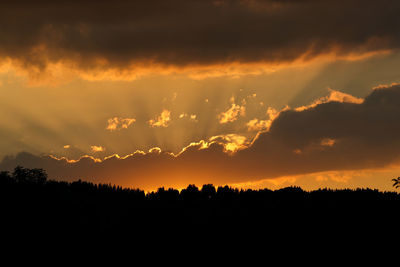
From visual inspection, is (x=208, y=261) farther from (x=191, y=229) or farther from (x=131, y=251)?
(x=131, y=251)

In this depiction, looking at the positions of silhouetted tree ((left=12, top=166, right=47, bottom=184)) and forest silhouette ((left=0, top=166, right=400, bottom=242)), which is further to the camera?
silhouetted tree ((left=12, top=166, right=47, bottom=184))

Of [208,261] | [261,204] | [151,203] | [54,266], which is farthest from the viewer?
[261,204]

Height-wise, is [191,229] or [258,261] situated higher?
[191,229]

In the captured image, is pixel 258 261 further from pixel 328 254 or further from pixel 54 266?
pixel 54 266

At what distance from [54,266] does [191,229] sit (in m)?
29.4

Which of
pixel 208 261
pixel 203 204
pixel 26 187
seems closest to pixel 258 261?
pixel 208 261

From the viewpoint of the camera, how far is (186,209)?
105m

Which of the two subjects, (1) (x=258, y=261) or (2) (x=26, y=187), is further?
(1) (x=258, y=261)

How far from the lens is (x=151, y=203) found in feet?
341

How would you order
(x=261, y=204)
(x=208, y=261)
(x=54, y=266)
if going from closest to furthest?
(x=54, y=266), (x=208, y=261), (x=261, y=204)

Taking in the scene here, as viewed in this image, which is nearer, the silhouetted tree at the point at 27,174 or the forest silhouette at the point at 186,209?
the forest silhouette at the point at 186,209

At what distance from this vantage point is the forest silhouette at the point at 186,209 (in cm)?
8650

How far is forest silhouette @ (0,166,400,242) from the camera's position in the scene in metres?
86.5

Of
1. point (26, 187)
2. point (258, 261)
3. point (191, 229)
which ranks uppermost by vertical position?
point (26, 187)
